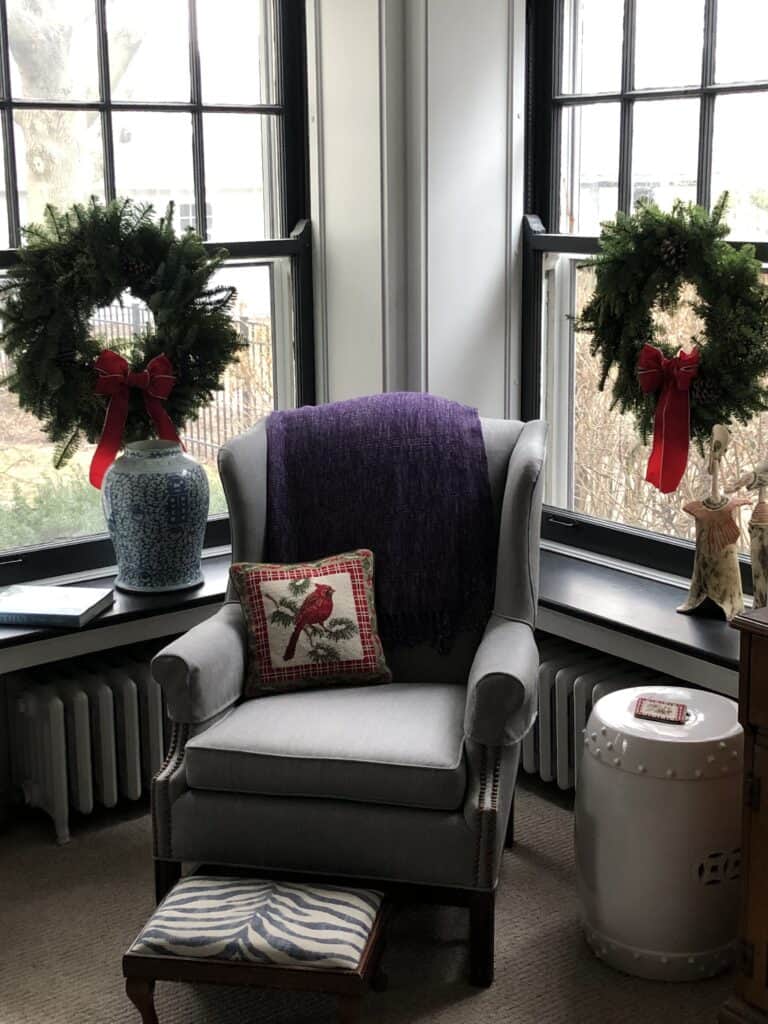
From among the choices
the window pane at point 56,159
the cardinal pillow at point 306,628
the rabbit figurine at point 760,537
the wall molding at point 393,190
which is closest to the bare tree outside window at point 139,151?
the window pane at point 56,159

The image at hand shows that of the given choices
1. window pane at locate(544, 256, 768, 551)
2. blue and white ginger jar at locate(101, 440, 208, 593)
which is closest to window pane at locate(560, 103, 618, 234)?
window pane at locate(544, 256, 768, 551)

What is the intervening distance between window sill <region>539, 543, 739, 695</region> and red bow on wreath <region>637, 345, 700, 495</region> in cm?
29

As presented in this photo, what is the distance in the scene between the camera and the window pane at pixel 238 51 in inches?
128

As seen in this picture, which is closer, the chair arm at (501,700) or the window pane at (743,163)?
the chair arm at (501,700)

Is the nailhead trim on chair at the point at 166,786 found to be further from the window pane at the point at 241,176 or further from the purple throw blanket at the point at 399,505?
the window pane at the point at 241,176

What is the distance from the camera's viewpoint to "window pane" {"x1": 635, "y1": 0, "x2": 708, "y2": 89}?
292cm

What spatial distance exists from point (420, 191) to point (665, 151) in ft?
2.10

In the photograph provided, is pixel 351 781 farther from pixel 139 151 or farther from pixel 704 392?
pixel 139 151

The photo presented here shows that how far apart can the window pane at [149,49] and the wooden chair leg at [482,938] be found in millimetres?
2120

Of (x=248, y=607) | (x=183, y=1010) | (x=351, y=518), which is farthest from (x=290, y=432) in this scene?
(x=183, y=1010)

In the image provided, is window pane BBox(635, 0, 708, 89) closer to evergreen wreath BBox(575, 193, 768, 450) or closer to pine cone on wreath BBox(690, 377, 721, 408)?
evergreen wreath BBox(575, 193, 768, 450)

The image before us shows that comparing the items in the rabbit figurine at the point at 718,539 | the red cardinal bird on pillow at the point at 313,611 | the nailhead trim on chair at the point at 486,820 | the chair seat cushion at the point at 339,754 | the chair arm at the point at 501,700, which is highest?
the rabbit figurine at the point at 718,539

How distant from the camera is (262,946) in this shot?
2.10 meters

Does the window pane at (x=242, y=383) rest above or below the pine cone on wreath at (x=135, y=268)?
below
